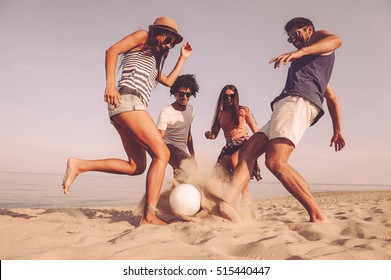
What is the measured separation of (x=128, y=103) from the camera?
316 cm

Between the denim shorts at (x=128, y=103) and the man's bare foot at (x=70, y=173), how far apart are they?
0.69m

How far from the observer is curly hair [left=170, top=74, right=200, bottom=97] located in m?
4.96

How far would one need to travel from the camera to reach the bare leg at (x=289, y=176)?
320cm

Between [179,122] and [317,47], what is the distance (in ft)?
7.77

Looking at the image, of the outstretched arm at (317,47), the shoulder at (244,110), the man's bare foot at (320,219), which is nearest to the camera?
the outstretched arm at (317,47)

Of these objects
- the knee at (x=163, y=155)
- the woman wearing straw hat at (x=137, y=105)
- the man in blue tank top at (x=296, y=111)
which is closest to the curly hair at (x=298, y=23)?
the man in blue tank top at (x=296, y=111)

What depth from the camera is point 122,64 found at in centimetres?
341

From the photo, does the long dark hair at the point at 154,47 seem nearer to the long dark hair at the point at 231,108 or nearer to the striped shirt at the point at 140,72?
the striped shirt at the point at 140,72

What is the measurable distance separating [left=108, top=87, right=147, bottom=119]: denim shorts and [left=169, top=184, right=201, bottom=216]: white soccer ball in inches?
41.8

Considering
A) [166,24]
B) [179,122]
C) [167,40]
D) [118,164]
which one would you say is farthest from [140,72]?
[179,122]

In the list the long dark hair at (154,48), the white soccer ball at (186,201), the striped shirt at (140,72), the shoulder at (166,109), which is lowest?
the white soccer ball at (186,201)
